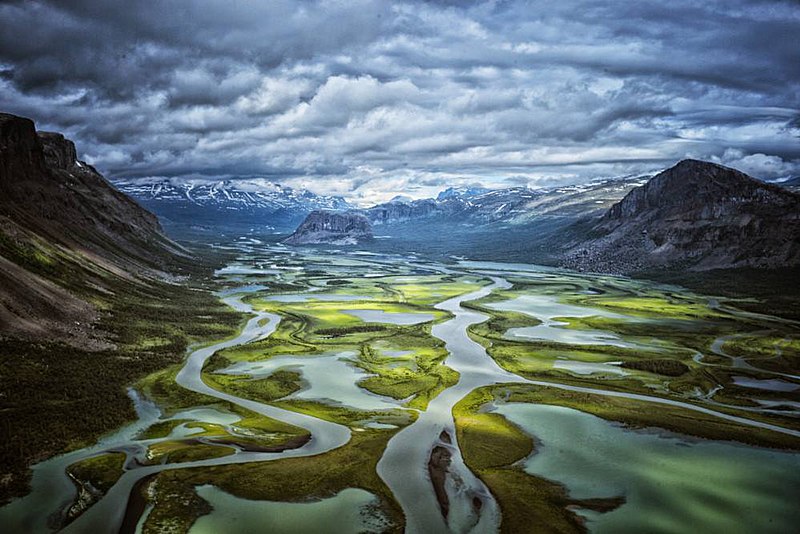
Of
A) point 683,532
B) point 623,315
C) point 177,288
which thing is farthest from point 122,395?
point 623,315

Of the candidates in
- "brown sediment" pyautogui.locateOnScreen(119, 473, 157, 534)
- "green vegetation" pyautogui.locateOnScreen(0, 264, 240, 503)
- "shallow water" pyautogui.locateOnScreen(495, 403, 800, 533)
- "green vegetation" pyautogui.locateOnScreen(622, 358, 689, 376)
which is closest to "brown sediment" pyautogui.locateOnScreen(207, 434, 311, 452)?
"brown sediment" pyautogui.locateOnScreen(119, 473, 157, 534)

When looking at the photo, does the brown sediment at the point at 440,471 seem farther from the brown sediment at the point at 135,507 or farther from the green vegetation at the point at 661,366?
the green vegetation at the point at 661,366

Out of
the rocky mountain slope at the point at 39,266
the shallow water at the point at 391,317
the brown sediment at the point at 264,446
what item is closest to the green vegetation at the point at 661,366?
the shallow water at the point at 391,317

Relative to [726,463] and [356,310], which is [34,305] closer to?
[356,310]

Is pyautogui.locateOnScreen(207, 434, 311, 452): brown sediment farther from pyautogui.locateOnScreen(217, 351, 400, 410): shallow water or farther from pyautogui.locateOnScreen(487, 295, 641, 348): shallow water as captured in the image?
pyautogui.locateOnScreen(487, 295, 641, 348): shallow water

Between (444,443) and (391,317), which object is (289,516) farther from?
(391,317)
